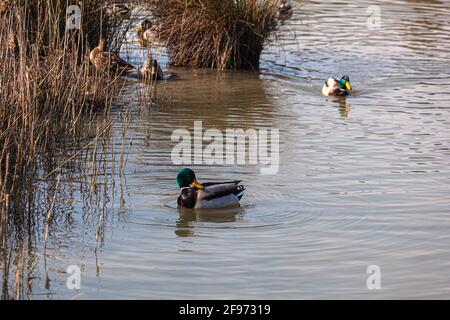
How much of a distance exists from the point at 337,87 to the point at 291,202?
19.9ft

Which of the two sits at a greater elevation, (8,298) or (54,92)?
(54,92)

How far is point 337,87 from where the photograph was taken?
611 inches

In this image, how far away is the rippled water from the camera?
7.65 m

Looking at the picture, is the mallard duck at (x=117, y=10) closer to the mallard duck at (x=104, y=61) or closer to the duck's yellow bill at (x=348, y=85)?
the mallard duck at (x=104, y=61)

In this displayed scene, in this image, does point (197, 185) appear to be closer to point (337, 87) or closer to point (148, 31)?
point (337, 87)

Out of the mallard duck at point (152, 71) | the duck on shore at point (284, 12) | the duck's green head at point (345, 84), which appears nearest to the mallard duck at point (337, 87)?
the duck's green head at point (345, 84)

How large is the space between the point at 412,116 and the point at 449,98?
1.44 m

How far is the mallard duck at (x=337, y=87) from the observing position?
50.6 feet

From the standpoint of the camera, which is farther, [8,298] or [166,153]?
[166,153]

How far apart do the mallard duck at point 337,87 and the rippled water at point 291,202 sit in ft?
0.70

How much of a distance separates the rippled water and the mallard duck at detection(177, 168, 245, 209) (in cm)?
12
